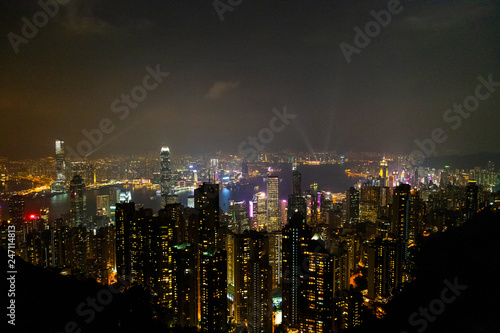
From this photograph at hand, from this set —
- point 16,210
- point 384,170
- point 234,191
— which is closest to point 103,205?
point 16,210

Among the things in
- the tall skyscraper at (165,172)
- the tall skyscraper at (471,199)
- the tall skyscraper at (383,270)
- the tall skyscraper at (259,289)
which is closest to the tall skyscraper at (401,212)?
the tall skyscraper at (471,199)

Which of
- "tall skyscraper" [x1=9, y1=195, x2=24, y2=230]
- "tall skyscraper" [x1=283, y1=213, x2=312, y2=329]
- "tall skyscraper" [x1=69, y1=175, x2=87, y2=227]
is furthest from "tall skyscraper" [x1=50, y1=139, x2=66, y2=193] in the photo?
"tall skyscraper" [x1=283, y1=213, x2=312, y2=329]

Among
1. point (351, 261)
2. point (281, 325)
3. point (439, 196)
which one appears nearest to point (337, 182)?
point (439, 196)

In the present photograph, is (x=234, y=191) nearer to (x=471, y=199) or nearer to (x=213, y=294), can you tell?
(x=471, y=199)

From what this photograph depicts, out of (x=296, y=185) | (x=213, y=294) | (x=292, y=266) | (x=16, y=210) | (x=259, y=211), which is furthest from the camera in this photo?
(x=296, y=185)

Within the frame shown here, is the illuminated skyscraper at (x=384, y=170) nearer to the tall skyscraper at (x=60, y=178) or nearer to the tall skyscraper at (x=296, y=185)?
the tall skyscraper at (x=296, y=185)

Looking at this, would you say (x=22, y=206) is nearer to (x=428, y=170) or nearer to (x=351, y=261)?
(x=351, y=261)
